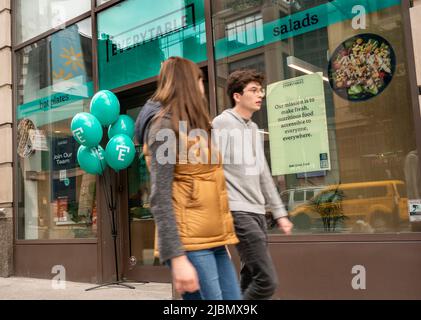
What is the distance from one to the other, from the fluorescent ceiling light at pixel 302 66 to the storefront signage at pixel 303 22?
0.27m

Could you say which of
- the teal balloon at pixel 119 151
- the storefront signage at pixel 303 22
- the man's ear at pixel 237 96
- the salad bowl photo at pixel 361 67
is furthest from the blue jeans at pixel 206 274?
the teal balloon at pixel 119 151

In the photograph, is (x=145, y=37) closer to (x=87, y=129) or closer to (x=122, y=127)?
(x=122, y=127)

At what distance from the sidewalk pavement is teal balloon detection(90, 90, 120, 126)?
2150 mm

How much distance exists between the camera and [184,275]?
6.56 ft

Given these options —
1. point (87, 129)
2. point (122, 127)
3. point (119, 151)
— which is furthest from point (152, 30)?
point (119, 151)

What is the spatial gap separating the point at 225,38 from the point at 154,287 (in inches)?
130

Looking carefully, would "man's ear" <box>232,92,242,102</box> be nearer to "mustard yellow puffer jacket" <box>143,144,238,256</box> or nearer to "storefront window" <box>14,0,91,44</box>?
"mustard yellow puffer jacket" <box>143,144,238,256</box>

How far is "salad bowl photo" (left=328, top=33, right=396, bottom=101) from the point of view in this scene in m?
4.62

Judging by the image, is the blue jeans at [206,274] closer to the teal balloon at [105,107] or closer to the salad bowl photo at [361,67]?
the salad bowl photo at [361,67]

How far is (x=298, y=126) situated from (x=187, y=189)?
10.2 ft

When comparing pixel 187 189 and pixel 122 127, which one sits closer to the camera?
pixel 187 189

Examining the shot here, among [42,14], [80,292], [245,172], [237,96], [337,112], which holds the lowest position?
[80,292]

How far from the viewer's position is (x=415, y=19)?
4.34 m
